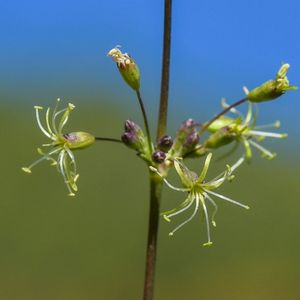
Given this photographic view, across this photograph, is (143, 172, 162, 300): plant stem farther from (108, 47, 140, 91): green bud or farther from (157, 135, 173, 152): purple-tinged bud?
(108, 47, 140, 91): green bud

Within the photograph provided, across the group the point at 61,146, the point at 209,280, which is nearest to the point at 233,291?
the point at 209,280

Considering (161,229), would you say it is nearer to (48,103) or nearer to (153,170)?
(48,103)

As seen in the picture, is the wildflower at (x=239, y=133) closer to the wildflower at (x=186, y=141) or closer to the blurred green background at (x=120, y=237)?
the wildflower at (x=186, y=141)

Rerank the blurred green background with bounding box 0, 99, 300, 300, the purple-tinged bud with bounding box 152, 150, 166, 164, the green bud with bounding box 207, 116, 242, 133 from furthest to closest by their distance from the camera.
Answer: the blurred green background with bounding box 0, 99, 300, 300
the green bud with bounding box 207, 116, 242, 133
the purple-tinged bud with bounding box 152, 150, 166, 164

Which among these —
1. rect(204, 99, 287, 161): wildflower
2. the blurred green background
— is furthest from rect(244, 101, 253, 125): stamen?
the blurred green background

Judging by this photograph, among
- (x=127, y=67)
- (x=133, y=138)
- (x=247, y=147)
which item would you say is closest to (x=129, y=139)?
(x=133, y=138)

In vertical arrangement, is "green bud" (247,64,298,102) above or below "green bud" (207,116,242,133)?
above
